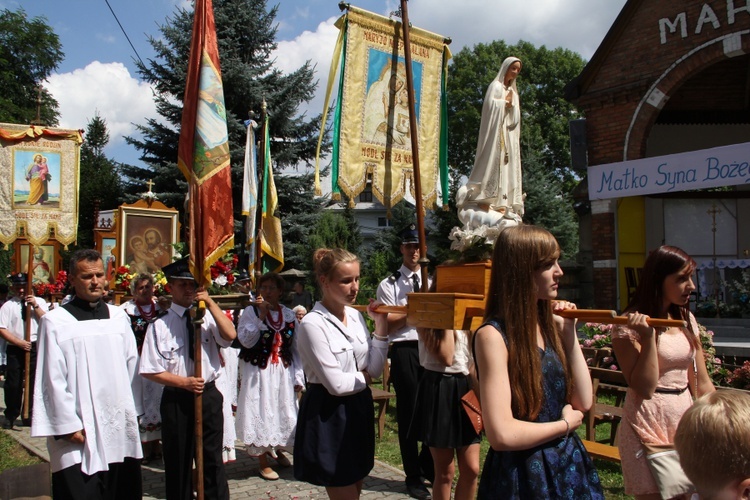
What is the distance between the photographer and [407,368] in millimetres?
5691

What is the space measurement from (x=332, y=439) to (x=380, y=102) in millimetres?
3060

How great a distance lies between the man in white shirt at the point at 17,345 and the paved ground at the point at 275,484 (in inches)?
96.6

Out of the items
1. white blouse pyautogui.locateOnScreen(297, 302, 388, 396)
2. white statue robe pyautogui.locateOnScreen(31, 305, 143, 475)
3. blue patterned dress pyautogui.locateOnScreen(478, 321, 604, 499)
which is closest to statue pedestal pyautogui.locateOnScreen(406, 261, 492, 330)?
white blouse pyautogui.locateOnScreen(297, 302, 388, 396)

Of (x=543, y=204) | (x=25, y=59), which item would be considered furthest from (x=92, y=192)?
(x=543, y=204)

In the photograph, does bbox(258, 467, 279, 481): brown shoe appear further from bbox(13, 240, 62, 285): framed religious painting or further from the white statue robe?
bbox(13, 240, 62, 285): framed religious painting

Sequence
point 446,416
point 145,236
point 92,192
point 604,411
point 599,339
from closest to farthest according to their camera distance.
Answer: point 446,416 → point 604,411 → point 599,339 → point 145,236 → point 92,192

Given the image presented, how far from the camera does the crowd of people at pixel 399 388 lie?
228 cm

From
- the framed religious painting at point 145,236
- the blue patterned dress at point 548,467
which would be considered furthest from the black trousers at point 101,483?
the framed religious painting at point 145,236

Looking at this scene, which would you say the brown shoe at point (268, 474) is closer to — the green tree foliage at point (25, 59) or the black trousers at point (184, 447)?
the black trousers at point (184, 447)

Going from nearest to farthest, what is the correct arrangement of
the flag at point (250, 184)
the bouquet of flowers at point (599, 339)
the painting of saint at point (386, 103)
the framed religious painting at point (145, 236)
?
the painting of saint at point (386, 103), the bouquet of flowers at point (599, 339), the flag at point (250, 184), the framed religious painting at point (145, 236)

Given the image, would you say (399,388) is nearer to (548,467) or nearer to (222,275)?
(222,275)

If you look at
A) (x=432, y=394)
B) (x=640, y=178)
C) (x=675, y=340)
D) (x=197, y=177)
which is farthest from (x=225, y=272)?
(x=640, y=178)

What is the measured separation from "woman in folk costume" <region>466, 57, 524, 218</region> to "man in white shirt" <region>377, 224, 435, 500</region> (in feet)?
2.40

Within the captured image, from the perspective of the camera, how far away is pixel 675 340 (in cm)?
346
